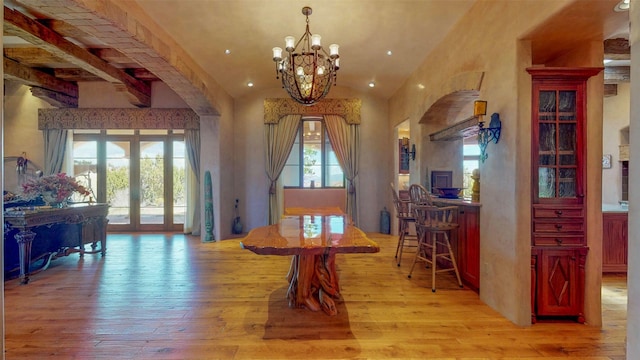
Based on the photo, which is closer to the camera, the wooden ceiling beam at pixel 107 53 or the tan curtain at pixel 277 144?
the wooden ceiling beam at pixel 107 53

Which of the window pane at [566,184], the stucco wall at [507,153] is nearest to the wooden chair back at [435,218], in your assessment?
the stucco wall at [507,153]

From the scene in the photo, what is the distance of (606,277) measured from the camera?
3.67 meters

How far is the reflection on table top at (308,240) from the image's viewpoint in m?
1.92

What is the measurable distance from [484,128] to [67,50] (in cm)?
522

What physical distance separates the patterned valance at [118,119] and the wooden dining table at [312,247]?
444cm

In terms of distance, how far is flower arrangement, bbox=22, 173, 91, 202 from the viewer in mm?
4031

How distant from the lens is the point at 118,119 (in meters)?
6.20

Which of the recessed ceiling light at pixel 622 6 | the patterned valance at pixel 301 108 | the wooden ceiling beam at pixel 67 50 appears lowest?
the recessed ceiling light at pixel 622 6

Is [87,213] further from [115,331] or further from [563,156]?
[563,156]

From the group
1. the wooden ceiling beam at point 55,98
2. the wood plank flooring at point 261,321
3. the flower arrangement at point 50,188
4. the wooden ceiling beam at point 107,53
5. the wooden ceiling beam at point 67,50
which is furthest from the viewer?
the wooden ceiling beam at point 55,98

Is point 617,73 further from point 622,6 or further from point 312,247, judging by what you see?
point 312,247

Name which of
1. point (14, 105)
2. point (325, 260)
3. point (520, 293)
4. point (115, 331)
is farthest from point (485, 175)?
point (14, 105)

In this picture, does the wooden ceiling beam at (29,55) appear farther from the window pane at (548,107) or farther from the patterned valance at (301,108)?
the window pane at (548,107)

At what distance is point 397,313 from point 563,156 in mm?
2031
